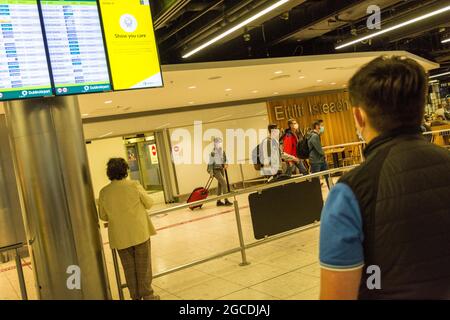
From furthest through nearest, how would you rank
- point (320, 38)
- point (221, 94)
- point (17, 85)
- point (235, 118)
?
point (235, 118), point (221, 94), point (320, 38), point (17, 85)

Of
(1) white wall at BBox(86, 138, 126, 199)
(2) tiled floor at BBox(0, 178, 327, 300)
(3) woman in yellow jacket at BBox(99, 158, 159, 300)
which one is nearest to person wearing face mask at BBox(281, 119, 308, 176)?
(2) tiled floor at BBox(0, 178, 327, 300)

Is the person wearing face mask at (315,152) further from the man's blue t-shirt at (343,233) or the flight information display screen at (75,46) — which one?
the man's blue t-shirt at (343,233)

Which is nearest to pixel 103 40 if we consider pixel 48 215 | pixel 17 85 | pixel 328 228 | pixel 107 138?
pixel 17 85

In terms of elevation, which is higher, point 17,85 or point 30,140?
point 17,85

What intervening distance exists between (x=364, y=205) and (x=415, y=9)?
8920 millimetres

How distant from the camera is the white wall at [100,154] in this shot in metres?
13.1

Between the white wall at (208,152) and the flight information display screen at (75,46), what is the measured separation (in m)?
10.8

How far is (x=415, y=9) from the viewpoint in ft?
28.3

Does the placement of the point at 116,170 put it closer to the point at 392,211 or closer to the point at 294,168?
the point at 392,211

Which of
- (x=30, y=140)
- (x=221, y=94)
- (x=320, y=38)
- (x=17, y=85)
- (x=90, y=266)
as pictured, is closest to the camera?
(x=17, y=85)

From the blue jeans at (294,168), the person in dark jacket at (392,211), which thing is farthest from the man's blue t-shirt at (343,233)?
the blue jeans at (294,168)
